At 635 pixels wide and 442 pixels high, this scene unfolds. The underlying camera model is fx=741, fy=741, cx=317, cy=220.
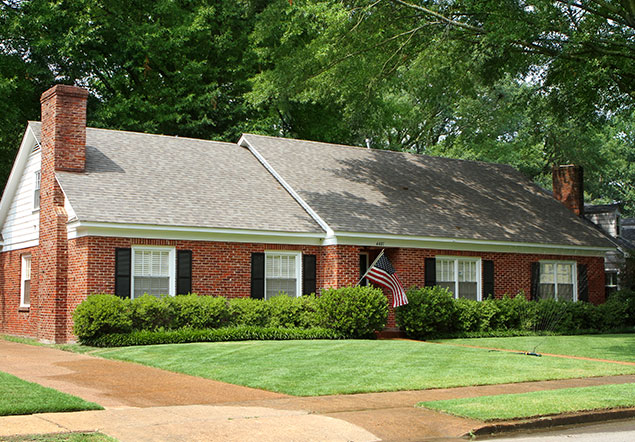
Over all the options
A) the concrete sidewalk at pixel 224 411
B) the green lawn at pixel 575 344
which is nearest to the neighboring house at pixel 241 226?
the green lawn at pixel 575 344

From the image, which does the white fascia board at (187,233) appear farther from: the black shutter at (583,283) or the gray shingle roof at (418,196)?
the black shutter at (583,283)

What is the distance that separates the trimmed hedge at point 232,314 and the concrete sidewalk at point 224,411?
431 centimetres

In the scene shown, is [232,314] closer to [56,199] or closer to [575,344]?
[56,199]

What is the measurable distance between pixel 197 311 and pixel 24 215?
7.32 metres

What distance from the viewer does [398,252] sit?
22500 millimetres

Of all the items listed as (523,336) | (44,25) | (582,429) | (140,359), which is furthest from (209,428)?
(44,25)

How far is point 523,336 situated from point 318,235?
720 centimetres

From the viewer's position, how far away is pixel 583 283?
2659 cm

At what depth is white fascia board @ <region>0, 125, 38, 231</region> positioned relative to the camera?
874 inches

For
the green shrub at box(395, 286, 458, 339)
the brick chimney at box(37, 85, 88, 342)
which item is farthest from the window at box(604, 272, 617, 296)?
the brick chimney at box(37, 85, 88, 342)

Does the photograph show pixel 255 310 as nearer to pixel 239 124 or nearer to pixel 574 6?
pixel 574 6

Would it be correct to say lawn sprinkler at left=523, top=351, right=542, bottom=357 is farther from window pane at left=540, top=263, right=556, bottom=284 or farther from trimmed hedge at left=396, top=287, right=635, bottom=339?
window pane at left=540, top=263, right=556, bottom=284

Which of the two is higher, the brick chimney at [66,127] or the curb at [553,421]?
the brick chimney at [66,127]

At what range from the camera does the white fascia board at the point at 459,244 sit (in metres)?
21.6
